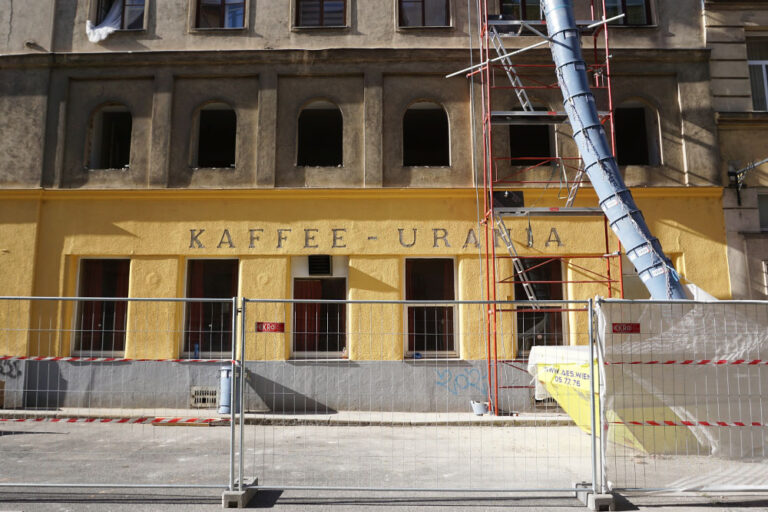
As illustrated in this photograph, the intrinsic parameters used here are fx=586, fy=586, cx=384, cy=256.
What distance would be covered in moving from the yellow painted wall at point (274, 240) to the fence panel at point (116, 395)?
9cm

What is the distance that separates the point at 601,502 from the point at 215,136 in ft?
39.5

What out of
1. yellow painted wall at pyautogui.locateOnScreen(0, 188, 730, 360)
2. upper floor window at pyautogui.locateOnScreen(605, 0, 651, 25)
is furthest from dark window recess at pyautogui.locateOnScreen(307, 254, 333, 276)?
upper floor window at pyautogui.locateOnScreen(605, 0, 651, 25)

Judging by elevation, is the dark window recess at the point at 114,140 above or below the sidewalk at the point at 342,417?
above

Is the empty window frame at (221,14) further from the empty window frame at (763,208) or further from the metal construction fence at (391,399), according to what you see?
the empty window frame at (763,208)

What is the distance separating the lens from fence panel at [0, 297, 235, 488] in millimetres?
7391

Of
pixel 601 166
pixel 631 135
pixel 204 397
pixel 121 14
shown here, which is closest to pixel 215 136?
pixel 121 14

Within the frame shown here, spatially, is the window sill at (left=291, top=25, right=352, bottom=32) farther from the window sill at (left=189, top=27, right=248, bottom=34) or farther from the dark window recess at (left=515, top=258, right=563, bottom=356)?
the dark window recess at (left=515, top=258, right=563, bottom=356)

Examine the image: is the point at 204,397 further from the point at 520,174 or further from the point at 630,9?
the point at 630,9

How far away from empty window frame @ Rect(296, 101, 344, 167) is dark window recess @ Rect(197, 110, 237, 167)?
5.53 ft

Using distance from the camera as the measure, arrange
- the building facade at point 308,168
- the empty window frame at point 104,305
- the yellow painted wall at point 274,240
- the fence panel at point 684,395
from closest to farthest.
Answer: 1. the fence panel at point 684,395
2. the yellow painted wall at point 274,240
3. the building facade at point 308,168
4. the empty window frame at point 104,305

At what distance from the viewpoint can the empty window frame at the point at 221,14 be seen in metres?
14.2

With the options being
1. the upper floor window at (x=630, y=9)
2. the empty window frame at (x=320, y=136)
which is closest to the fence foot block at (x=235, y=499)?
the empty window frame at (x=320, y=136)

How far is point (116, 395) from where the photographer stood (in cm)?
898

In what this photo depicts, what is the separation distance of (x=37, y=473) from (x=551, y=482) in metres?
6.30
